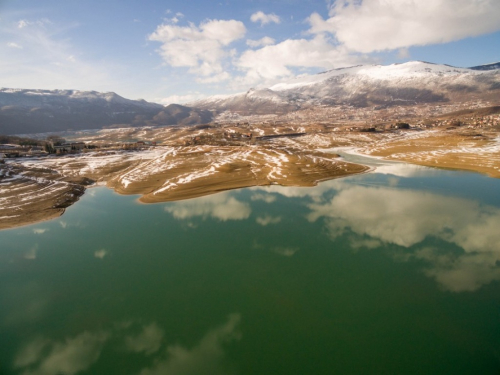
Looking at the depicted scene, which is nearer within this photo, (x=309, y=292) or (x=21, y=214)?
(x=309, y=292)

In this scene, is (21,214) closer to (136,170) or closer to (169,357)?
(136,170)

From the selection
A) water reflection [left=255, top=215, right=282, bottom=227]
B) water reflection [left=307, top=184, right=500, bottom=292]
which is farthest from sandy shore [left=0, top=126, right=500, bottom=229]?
water reflection [left=255, top=215, right=282, bottom=227]

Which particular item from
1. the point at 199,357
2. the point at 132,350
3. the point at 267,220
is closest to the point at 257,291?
the point at 199,357

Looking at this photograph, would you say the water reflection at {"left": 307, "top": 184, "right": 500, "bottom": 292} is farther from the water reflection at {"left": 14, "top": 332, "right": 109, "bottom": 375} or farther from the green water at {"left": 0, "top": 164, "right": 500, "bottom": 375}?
the water reflection at {"left": 14, "top": 332, "right": 109, "bottom": 375}

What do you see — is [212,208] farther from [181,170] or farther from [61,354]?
[181,170]

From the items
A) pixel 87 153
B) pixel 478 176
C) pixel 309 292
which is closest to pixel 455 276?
pixel 309 292

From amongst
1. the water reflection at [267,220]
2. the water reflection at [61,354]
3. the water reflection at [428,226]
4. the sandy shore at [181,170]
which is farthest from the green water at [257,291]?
the sandy shore at [181,170]
